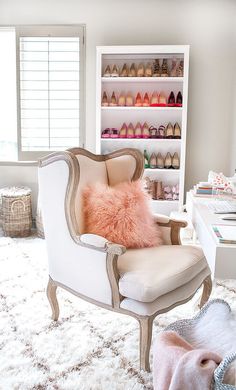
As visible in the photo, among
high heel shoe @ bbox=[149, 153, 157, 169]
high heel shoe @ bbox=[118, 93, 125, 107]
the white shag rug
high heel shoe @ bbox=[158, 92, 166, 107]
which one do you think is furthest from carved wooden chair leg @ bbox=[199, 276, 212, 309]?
high heel shoe @ bbox=[118, 93, 125, 107]

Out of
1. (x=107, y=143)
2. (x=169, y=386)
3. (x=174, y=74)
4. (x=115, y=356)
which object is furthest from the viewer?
(x=107, y=143)

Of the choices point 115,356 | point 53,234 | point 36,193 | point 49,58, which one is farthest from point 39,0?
point 115,356

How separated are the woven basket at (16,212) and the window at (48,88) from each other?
0.48 metres

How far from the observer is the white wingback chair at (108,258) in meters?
1.98

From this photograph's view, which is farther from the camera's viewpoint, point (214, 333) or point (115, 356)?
point (115, 356)

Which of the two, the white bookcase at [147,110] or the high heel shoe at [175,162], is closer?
the white bookcase at [147,110]

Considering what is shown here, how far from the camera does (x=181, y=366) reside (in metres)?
1.10

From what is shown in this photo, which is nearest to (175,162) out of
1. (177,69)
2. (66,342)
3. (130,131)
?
(130,131)

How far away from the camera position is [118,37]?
430cm

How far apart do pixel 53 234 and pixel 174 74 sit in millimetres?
2410

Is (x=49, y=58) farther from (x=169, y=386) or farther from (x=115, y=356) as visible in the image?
(x=169, y=386)

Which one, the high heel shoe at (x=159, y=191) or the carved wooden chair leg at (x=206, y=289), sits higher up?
the high heel shoe at (x=159, y=191)

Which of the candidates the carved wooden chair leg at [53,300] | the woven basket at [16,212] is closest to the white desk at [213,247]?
the carved wooden chair leg at [53,300]

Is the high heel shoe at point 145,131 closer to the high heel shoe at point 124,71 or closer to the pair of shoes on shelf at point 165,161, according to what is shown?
the pair of shoes on shelf at point 165,161
